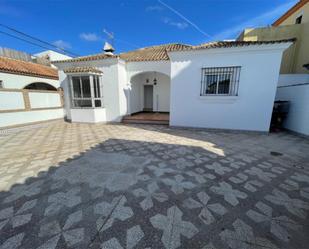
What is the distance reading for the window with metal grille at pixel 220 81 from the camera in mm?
6016

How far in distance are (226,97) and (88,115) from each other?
703 cm

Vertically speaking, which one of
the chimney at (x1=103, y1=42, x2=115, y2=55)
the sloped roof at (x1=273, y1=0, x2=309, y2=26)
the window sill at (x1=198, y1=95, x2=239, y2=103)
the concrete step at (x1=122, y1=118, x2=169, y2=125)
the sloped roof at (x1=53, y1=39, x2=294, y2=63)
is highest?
the sloped roof at (x1=273, y1=0, x2=309, y2=26)

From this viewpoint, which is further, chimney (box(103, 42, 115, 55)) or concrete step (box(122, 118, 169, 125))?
chimney (box(103, 42, 115, 55))

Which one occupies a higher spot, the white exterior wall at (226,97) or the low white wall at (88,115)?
the white exterior wall at (226,97)

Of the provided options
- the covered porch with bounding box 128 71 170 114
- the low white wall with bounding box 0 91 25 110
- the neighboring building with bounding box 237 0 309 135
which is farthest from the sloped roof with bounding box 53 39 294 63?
the low white wall with bounding box 0 91 25 110

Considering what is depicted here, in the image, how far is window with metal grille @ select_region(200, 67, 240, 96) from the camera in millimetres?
6016

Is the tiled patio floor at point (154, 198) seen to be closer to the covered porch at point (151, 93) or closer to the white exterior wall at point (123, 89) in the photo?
the white exterior wall at point (123, 89)

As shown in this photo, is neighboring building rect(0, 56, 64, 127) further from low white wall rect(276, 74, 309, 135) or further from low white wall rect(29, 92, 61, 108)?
low white wall rect(276, 74, 309, 135)

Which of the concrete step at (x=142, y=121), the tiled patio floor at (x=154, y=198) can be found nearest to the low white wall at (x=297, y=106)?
the tiled patio floor at (x=154, y=198)

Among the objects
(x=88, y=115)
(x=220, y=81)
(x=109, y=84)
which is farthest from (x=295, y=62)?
(x=88, y=115)

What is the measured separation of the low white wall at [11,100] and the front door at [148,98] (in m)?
6.99

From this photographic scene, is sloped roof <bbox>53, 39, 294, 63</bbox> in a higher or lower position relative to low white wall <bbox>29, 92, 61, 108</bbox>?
higher

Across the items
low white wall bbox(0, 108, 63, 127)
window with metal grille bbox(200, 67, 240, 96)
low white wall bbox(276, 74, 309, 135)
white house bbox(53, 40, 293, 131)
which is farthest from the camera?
low white wall bbox(0, 108, 63, 127)

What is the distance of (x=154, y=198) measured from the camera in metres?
2.24
